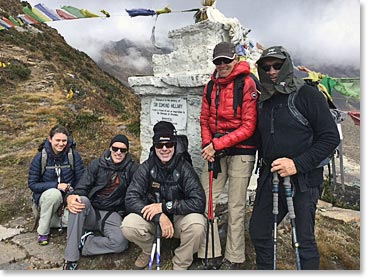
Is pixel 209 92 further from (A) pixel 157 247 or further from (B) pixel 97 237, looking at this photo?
(B) pixel 97 237

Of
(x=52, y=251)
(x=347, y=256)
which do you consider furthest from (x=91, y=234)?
(x=347, y=256)

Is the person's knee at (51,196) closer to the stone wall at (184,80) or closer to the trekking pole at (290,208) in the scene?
the stone wall at (184,80)

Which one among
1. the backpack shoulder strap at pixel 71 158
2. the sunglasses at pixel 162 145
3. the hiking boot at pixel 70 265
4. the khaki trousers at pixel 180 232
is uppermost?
the sunglasses at pixel 162 145

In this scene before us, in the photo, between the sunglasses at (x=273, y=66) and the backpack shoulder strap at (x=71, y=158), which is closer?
the sunglasses at (x=273, y=66)

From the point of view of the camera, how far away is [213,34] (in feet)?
15.4

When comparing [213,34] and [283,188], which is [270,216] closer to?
[283,188]

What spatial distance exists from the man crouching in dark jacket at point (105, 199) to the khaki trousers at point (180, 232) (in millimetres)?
480

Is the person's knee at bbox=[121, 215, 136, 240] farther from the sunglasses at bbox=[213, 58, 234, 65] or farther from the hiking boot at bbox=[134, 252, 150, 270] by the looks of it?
the sunglasses at bbox=[213, 58, 234, 65]

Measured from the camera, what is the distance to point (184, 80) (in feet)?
15.1

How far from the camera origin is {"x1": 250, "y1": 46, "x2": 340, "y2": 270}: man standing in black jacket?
9.72 feet

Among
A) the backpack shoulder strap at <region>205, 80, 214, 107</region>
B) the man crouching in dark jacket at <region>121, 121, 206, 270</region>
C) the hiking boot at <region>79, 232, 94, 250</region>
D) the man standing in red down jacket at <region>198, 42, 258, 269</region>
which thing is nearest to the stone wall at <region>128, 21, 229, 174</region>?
the backpack shoulder strap at <region>205, 80, 214, 107</region>

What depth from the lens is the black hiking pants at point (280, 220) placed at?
313 centimetres

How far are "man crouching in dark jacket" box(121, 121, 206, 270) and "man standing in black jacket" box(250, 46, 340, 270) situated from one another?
780mm

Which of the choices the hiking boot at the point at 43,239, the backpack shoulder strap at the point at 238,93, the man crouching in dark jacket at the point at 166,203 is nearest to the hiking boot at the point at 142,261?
the man crouching in dark jacket at the point at 166,203
